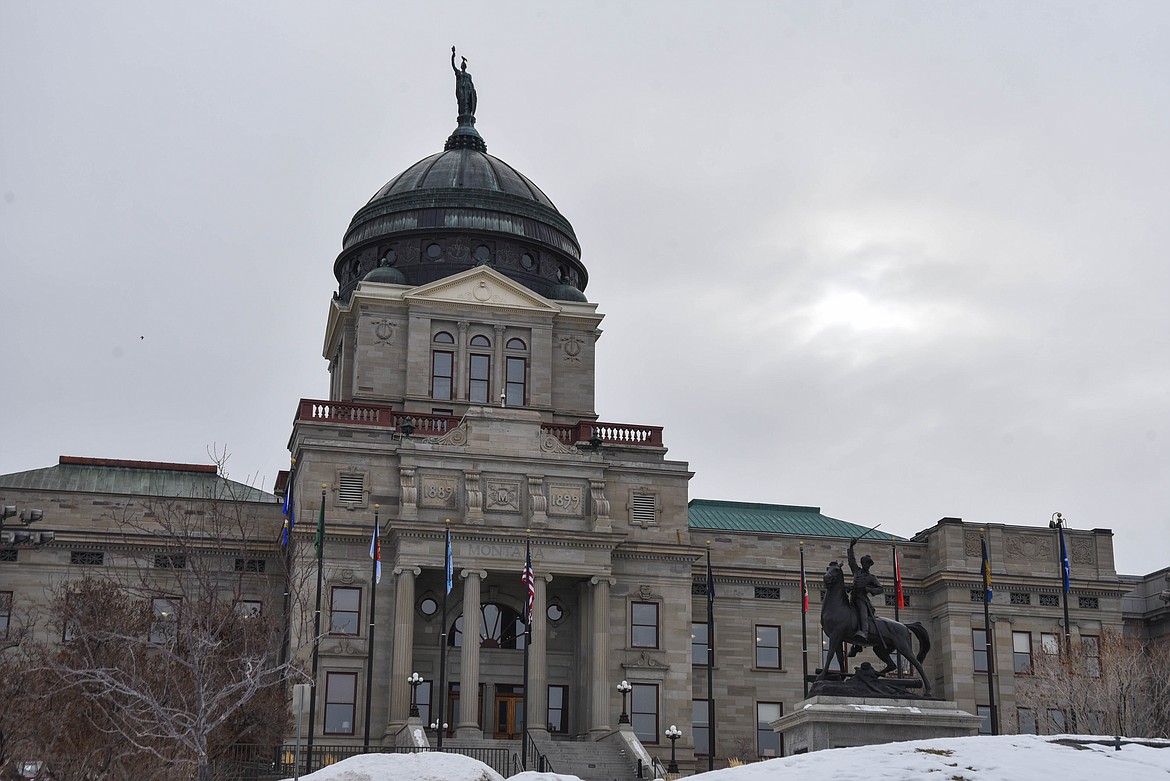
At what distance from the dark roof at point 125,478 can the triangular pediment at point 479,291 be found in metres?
11.8

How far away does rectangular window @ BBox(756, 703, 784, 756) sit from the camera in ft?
211

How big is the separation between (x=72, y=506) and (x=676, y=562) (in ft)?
76.3

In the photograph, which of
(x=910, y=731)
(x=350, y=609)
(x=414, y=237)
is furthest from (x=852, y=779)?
(x=414, y=237)

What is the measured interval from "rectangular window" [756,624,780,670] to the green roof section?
581cm

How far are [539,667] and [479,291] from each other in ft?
58.8

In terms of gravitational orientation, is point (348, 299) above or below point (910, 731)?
above

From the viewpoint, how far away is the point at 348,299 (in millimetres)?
71312

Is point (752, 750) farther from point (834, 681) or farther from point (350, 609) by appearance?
point (834, 681)

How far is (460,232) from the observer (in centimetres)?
6931

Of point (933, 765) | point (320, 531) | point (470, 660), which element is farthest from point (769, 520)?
point (933, 765)

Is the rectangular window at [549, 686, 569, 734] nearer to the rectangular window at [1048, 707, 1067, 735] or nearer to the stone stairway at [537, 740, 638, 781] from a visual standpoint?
the stone stairway at [537, 740, 638, 781]

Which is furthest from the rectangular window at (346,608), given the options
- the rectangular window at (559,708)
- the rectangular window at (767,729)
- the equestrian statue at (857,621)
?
the equestrian statue at (857,621)

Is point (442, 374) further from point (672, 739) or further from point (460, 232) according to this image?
point (672, 739)

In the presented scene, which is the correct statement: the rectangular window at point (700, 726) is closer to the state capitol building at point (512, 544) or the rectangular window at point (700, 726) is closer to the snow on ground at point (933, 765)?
the state capitol building at point (512, 544)
